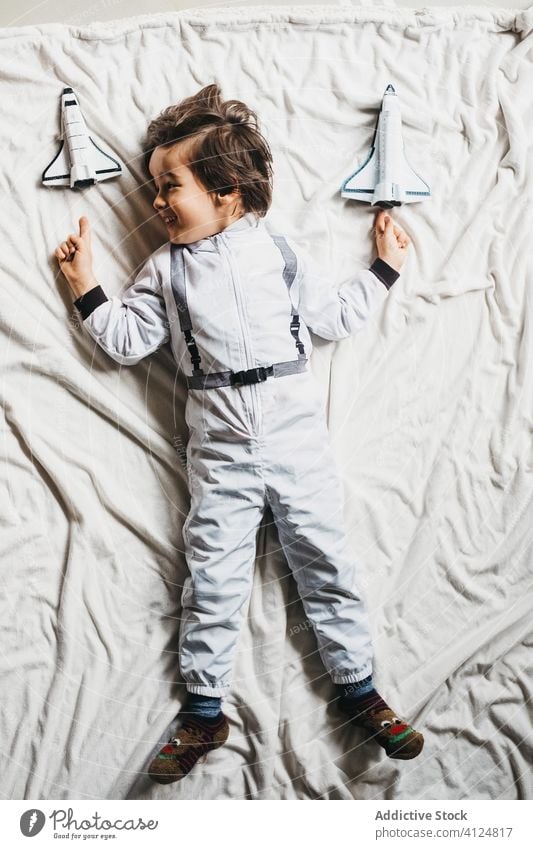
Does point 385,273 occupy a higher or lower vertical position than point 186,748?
higher

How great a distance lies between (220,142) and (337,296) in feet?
0.68

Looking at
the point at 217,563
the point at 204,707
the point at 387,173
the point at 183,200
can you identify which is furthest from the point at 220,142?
the point at 204,707

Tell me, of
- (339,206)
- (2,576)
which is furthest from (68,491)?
(339,206)

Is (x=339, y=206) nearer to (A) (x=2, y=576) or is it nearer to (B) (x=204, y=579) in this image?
(B) (x=204, y=579)

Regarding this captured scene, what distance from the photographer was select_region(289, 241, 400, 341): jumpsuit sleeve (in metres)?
0.77

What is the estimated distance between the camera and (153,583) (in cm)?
77

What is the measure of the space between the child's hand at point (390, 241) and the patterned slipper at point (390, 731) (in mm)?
484

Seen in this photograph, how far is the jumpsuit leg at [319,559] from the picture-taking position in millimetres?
736

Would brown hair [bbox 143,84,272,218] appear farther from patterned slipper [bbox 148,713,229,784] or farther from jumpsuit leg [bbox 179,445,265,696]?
patterned slipper [bbox 148,713,229,784]

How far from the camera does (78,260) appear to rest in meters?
0.77

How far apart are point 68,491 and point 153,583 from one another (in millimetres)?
137

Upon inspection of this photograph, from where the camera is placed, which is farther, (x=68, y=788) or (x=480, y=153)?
(x=480, y=153)

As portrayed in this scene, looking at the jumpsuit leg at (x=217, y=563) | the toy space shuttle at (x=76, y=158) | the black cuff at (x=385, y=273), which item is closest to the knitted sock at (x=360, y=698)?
the jumpsuit leg at (x=217, y=563)

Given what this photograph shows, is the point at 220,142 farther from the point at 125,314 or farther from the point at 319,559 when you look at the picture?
the point at 319,559
